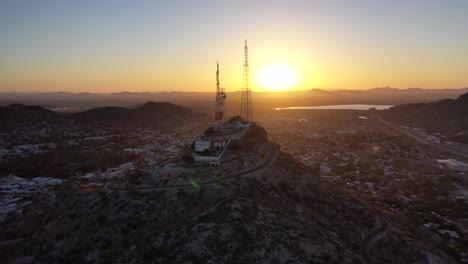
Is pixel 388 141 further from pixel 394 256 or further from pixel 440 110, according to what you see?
pixel 394 256

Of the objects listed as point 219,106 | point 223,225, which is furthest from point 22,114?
point 223,225

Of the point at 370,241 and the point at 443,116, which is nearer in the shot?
the point at 370,241

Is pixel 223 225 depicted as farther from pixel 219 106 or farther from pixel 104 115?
pixel 104 115

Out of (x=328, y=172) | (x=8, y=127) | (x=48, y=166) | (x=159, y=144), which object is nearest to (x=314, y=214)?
(x=328, y=172)

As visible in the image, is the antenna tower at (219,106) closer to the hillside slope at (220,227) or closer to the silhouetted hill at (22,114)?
the hillside slope at (220,227)

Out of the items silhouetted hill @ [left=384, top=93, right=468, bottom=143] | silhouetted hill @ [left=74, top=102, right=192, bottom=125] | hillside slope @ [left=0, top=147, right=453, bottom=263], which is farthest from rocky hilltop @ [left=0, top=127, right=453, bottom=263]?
silhouetted hill @ [left=74, top=102, right=192, bottom=125]

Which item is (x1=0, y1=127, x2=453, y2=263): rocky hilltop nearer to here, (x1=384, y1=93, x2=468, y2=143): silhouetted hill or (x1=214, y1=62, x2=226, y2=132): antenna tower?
(x1=214, y1=62, x2=226, y2=132): antenna tower
